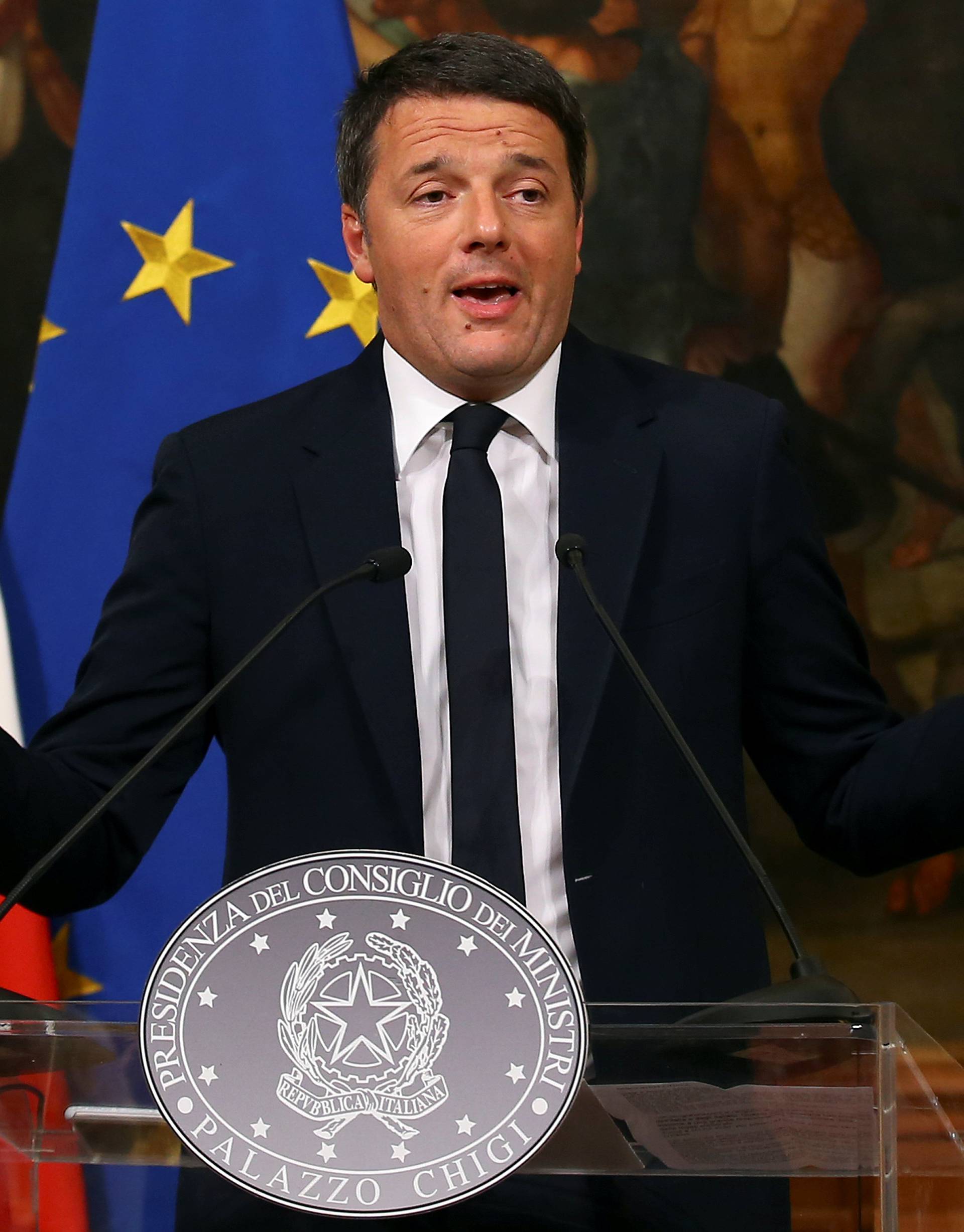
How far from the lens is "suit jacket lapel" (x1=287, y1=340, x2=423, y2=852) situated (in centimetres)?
174

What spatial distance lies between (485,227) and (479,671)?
22.0 inches

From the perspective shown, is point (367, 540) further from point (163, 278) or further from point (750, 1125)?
point (163, 278)

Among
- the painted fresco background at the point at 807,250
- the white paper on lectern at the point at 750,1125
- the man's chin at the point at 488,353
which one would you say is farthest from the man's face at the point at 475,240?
the painted fresco background at the point at 807,250

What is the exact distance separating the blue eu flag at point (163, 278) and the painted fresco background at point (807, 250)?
204mm

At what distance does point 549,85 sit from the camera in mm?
1937

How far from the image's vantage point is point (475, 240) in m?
1.85

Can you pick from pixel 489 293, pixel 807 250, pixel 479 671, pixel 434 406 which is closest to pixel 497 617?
pixel 479 671

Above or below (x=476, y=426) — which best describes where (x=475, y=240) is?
above

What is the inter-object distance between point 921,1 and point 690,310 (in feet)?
2.55

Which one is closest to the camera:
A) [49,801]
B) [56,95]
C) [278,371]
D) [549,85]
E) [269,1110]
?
[269,1110]

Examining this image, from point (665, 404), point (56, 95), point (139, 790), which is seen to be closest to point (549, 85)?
point (665, 404)

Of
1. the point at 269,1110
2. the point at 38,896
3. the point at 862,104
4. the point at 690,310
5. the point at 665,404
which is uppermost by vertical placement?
the point at 862,104

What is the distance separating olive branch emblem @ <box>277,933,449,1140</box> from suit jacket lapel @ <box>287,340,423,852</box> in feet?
2.05

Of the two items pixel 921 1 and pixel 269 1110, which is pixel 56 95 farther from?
pixel 269 1110
